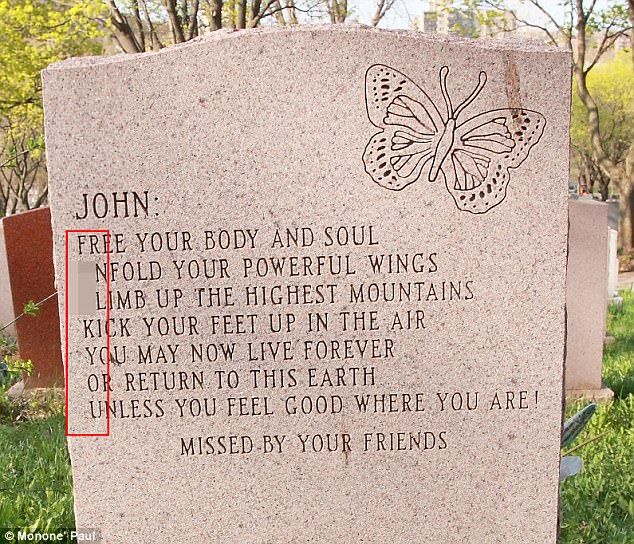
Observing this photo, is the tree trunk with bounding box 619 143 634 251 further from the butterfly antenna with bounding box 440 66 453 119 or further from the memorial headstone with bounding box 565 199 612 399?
the butterfly antenna with bounding box 440 66 453 119

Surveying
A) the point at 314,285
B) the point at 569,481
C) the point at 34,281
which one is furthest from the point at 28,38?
the point at 569,481

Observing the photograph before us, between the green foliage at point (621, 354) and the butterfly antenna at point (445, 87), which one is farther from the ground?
the butterfly antenna at point (445, 87)

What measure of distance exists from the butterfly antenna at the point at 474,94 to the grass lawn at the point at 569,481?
1831 millimetres

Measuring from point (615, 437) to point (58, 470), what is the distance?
304 centimetres

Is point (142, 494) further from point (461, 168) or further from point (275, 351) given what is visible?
point (461, 168)

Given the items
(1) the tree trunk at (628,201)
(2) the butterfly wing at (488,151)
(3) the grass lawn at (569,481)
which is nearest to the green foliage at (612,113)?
(1) the tree trunk at (628,201)

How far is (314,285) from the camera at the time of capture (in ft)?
8.35

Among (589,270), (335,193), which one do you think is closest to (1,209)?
(589,270)

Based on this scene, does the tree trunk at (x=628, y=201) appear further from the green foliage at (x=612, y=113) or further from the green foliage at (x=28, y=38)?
the green foliage at (x=612, y=113)

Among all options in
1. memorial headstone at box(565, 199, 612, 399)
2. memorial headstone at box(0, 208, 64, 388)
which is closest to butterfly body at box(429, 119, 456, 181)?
memorial headstone at box(565, 199, 612, 399)

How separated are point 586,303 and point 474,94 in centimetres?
338

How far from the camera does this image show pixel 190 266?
2.53m

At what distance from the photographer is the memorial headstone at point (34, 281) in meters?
5.32

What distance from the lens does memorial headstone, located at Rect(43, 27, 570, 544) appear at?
2.43 meters
